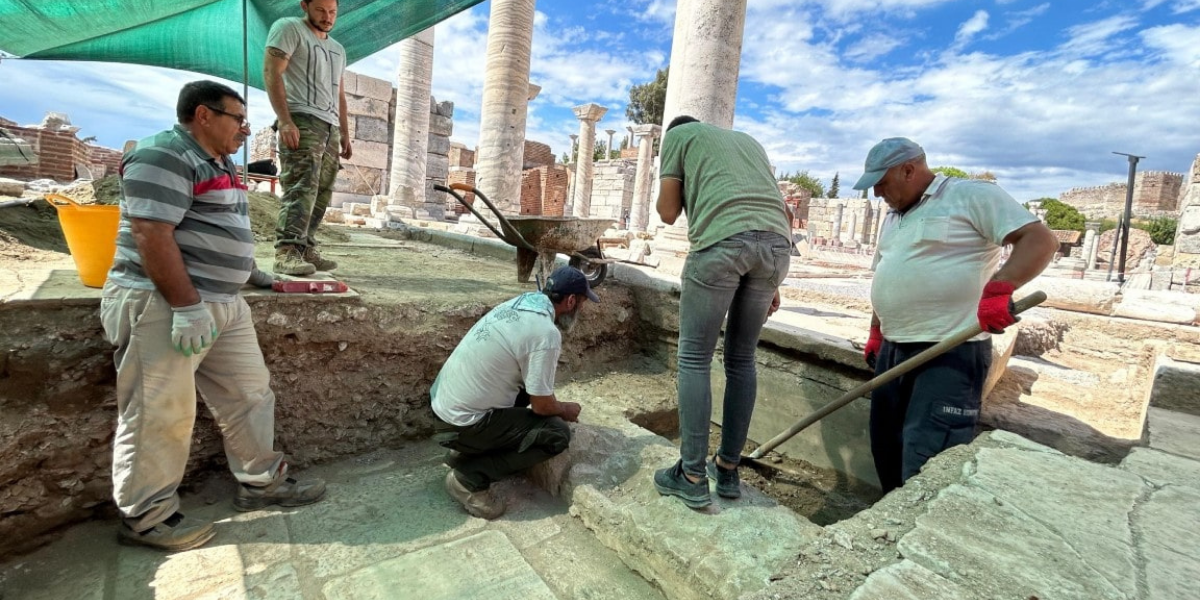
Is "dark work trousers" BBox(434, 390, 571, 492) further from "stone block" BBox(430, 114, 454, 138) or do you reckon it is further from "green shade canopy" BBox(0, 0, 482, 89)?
"stone block" BBox(430, 114, 454, 138)

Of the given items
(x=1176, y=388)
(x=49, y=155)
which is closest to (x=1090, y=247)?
(x=1176, y=388)

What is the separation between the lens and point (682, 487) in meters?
2.11

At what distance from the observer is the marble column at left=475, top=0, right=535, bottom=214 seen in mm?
9406

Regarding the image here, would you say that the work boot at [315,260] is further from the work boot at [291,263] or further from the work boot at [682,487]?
the work boot at [682,487]

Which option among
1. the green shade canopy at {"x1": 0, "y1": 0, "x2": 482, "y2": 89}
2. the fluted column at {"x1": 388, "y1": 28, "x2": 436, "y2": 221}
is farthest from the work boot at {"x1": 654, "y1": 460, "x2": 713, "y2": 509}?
the fluted column at {"x1": 388, "y1": 28, "x2": 436, "y2": 221}

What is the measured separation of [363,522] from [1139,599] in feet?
7.86

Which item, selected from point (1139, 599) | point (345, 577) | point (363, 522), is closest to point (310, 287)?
point (363, 522)

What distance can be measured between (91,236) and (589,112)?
745 inches

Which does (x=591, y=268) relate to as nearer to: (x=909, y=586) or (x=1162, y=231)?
(x=909, y=586)

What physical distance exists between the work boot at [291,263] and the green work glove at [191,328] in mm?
1113

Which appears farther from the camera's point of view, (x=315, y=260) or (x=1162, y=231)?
(x=1162, y=231)

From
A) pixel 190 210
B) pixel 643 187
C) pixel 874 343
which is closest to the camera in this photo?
pixel 190 210

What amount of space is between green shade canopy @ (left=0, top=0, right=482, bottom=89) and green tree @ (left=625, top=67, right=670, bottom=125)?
3544 centimetres

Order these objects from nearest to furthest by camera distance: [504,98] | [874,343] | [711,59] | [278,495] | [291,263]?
[278,495] → [874,343] → [291,263] → [711,59] → [504,98]
